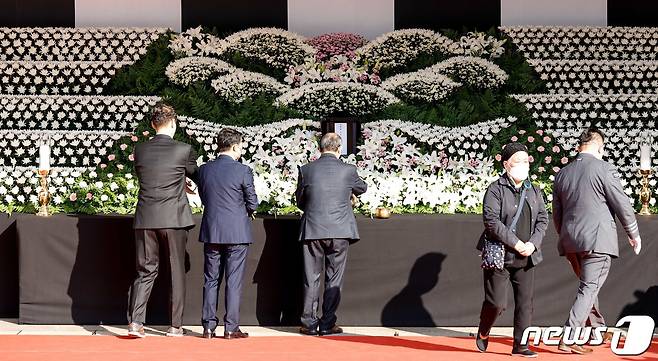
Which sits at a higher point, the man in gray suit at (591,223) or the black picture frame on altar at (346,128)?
the black picture frame on altar at (346,128)

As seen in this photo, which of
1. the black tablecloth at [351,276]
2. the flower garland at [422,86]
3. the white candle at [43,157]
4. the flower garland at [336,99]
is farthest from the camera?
the flower garland at [422,86]

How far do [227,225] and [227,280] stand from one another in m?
0.34

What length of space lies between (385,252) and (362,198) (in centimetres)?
51

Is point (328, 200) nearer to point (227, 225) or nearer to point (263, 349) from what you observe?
point (227, 225)

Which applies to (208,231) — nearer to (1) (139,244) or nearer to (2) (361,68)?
(1) (139,244)

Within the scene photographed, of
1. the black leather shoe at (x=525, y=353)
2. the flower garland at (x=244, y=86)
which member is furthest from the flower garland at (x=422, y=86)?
the black leather shoe at (x=525, y=353)

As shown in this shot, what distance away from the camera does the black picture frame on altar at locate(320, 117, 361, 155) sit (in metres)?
Result: 10.0

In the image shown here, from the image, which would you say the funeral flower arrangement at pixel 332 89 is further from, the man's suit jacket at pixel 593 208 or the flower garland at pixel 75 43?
the man's suit jacket at pixel 593 208

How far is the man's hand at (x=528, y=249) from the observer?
17.5 ft

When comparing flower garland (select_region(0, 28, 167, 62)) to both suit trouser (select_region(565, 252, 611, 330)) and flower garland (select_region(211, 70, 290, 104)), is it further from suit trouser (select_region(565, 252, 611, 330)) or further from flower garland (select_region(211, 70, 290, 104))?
suit trouser (select_region(565, 252, 611, 330))

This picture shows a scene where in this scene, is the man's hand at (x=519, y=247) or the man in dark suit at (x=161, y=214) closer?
the man's hand at (x=519, y=247)

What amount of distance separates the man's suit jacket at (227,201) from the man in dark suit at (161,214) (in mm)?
111

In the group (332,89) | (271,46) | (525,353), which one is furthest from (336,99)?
(525,353)

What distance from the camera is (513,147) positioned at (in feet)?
17.8
